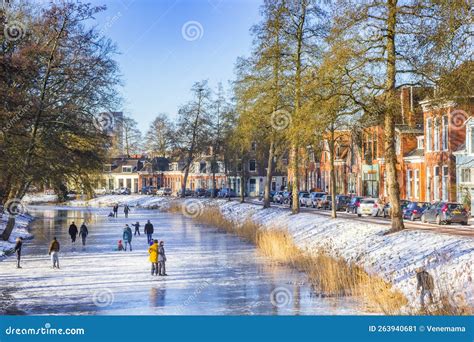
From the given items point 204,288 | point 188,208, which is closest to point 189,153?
point 188,208

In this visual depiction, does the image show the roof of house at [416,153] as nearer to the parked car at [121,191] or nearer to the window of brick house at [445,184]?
the window of brick house at [445,184]

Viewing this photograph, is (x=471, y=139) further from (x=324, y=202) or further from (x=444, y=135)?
(x=324, y=202)

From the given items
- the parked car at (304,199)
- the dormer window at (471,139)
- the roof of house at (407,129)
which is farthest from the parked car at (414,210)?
the parked car at (304,199)
